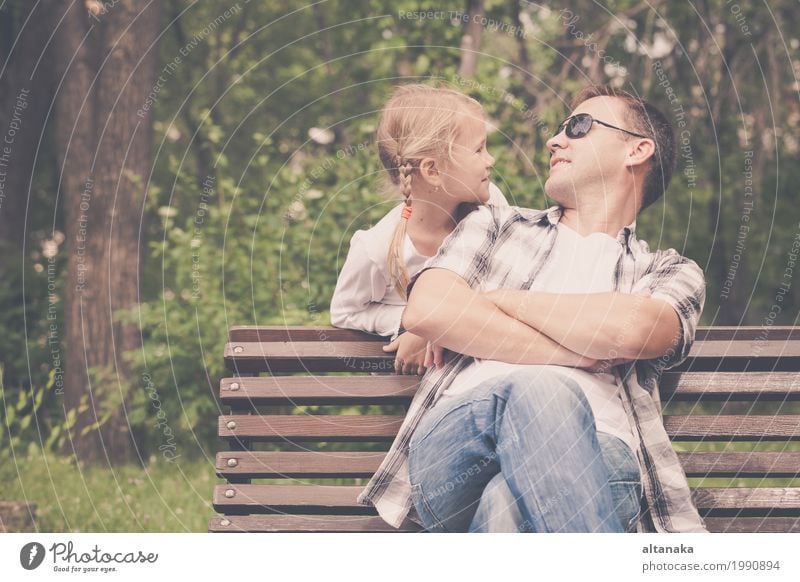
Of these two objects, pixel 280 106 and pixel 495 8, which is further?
pixel 280 106

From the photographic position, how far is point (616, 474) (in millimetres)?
2455

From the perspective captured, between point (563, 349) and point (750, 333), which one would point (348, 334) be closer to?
point (563, 349)

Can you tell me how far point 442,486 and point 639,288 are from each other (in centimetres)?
75

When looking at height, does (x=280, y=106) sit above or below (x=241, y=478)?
above

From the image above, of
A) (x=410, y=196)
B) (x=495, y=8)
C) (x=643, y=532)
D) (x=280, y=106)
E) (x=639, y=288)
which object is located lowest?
(x=643, y=532)

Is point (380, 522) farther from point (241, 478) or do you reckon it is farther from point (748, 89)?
point (748, 89)

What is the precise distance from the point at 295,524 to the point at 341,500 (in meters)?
0.14

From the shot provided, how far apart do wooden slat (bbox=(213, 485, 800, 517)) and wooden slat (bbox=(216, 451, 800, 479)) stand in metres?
0.04

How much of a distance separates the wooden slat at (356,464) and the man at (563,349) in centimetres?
14

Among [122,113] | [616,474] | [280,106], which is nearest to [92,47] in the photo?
[122,113]

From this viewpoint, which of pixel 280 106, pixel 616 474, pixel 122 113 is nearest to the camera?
pixel 616 474

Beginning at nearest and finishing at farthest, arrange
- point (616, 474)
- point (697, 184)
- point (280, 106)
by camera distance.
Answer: point (616, 474) < point (697, 184) < point (280, 106)

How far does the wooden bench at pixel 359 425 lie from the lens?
2.82m

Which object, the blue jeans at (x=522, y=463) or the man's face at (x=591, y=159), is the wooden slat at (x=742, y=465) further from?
the man's face at (x=591, y=159)
